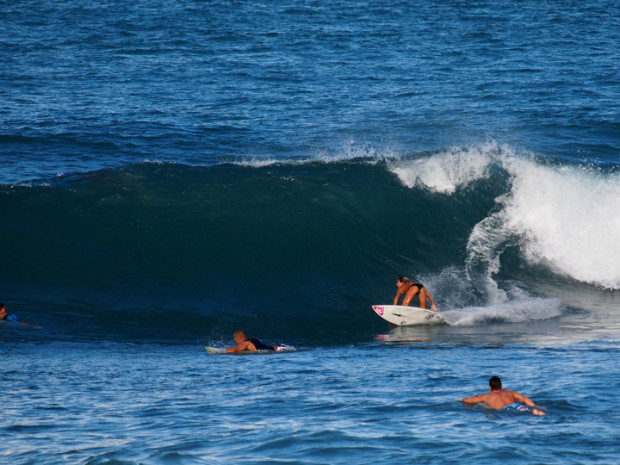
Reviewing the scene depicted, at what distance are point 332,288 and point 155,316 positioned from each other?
13.1 ft

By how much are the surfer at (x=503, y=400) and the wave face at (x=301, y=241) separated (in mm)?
5569

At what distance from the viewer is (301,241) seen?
19859mm

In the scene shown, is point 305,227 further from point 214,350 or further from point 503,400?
point 503,400

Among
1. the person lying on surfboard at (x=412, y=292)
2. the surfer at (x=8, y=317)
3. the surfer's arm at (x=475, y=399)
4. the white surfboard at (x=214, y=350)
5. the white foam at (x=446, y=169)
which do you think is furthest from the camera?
the white foam at (x=446, y=169)

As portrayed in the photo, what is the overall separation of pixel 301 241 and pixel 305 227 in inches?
23.7

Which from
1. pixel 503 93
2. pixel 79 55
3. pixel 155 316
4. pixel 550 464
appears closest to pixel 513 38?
pixel 503 93

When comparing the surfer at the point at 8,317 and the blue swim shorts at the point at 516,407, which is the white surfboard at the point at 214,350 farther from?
the blue swim shorts at the point at 516,407

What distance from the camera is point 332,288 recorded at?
1816 cm

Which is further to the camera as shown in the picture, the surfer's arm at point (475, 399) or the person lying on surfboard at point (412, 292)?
the person lying on surfboard at point (412, 292)

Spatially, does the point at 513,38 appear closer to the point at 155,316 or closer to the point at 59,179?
the point at 59,179

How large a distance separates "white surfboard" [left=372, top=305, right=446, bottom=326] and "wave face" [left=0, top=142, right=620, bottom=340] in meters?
0.37

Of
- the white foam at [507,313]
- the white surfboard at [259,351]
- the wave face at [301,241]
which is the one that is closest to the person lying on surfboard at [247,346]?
the white surfboard at [259,351]

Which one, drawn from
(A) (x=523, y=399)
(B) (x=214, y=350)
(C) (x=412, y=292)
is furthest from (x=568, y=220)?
(A) (x=523, y=399)

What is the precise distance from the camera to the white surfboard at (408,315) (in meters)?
16.0
